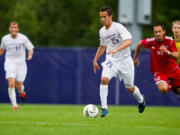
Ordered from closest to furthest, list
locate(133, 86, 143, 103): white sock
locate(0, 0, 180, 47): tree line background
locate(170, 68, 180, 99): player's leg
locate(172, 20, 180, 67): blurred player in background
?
locate(170, 68, 180, 99): player's leg → locate(133, 86, 143, 103): white sock → locate(172, 20, 180, 67): blurred player in background → locate(0, 0, 180, 47): tree line background

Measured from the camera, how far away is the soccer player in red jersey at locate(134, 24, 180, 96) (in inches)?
433

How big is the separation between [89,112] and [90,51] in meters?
9.10

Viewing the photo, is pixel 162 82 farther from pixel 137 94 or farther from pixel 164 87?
pixel 137 94

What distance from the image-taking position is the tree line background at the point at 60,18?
42188mm

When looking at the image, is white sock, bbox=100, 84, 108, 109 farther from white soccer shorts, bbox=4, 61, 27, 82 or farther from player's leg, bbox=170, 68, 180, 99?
white soccer shorts, bbox=4, 61, 27, 82

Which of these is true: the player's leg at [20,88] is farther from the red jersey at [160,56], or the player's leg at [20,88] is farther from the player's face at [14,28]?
the red jersey at [160,56]

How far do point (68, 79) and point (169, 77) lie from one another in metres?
8.89

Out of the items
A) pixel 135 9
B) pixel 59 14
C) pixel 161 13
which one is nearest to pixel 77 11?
pixel 59 14

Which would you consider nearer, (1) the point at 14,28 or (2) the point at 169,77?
(2) the point at 169,77

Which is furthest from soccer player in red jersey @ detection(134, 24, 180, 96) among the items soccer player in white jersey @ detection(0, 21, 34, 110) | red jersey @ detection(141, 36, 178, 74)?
soccer player in white jersey @ detection(0, 21, 34, 110)

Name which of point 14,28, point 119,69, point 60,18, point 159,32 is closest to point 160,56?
point 159,32

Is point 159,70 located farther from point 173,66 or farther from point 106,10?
point 106,10

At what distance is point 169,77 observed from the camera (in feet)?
37.5

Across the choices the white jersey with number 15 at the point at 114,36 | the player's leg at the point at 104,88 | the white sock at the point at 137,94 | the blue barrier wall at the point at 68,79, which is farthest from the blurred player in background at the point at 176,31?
the blue barrier wall at the point at 68,79
